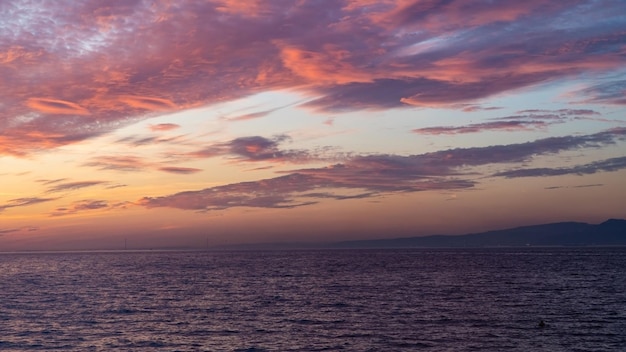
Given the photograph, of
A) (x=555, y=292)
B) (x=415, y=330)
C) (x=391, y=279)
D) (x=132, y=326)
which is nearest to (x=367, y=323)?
(x=415, y=330)

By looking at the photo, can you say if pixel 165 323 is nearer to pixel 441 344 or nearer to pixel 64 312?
pixel 64 312

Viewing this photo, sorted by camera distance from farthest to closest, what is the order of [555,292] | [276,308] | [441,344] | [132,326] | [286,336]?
[555,292], [276,308], [132,326], [286,336], [441,344]

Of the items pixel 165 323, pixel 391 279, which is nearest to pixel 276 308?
pixel 165 323

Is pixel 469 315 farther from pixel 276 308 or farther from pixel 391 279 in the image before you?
pixel 391 279

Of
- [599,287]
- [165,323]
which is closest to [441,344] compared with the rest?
[165,323]

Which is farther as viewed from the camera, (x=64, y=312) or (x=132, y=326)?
(x=64, y=312)

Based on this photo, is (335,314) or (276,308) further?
(276,308)

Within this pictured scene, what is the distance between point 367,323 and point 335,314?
26.1 ft

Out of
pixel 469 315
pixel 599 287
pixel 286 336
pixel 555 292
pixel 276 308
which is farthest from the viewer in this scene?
pixel 599 287

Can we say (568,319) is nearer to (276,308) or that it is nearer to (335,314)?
(335,314)

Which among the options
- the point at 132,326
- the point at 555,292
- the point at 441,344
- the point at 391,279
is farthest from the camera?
the point at 391,279

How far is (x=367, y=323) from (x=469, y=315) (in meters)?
13.1

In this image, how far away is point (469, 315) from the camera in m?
74.8

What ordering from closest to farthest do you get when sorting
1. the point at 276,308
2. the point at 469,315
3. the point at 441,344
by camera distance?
Answer: the point at 441,344
the point at 469,315
the point at 276,308
